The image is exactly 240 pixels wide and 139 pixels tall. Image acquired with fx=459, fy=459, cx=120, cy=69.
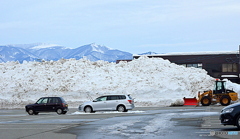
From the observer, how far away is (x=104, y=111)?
37.5 meters

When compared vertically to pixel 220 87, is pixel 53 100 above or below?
below

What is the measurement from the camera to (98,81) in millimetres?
59438

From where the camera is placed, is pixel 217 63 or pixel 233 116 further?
pixel 217 63

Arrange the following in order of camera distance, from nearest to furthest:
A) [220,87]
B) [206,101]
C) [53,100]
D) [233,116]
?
1. [233,116]
2. [53,100]
3. [206,101]
4. [220,87]

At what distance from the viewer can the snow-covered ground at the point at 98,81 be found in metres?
55.4

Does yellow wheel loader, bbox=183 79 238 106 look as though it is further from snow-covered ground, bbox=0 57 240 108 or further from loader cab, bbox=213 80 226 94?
snow-covered ground, bbox=0 57 240 108

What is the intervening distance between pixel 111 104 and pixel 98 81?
79.1ft

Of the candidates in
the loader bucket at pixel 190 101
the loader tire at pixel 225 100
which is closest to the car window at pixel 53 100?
the loader bucket at pixel 190 101

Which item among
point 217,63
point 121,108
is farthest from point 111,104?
point 217,63

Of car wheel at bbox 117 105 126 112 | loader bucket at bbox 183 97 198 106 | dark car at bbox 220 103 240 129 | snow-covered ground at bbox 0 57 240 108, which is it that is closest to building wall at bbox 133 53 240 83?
snow-covered ground at bbox 0 57 240 108

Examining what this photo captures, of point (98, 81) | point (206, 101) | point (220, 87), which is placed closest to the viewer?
point (206, 101)

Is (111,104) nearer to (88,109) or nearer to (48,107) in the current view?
(88,109)

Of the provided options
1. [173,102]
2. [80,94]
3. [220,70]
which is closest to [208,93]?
[173,102]

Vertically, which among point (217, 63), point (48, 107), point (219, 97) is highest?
point (217, 63)
